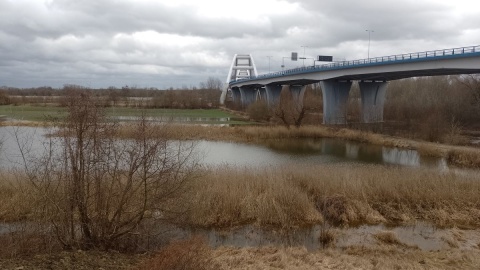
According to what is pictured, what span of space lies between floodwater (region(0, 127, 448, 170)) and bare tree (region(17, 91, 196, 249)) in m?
16.0

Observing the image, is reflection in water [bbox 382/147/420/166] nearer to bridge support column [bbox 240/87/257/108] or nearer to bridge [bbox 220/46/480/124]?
bridge [bbox 220/46/480/124]

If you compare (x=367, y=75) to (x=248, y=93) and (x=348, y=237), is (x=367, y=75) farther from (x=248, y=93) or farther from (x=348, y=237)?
(x=248, y=93)

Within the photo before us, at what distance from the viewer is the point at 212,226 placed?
13648 millimetres

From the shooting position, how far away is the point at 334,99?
190 ft

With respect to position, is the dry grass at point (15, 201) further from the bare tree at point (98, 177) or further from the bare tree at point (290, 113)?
the bare tree at point (290, 113)

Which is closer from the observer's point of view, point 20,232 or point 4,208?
point 20,232

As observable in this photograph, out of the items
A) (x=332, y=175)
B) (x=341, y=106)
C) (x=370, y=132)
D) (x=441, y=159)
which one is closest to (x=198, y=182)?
(x=332, y=175)

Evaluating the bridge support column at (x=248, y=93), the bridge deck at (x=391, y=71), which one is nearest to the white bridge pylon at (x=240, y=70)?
the bridge support column at (x=248, y=93)

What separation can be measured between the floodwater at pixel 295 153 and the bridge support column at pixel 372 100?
54.2 ft

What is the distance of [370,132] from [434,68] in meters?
10.9

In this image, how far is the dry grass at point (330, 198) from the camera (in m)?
14.2

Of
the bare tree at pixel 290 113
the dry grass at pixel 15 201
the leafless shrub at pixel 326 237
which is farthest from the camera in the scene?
the bare tree at pixel 290 113

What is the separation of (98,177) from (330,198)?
31.4 ft

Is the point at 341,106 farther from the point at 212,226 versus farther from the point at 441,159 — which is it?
the point at 212,226
